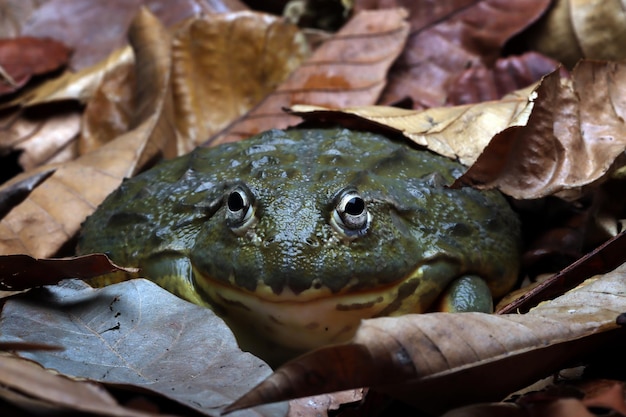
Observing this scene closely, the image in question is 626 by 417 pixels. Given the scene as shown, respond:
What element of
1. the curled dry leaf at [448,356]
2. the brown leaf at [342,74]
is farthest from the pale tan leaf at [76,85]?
the curled dry leaf at [448,356]

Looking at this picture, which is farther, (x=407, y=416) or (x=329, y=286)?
(x=329, y=286)

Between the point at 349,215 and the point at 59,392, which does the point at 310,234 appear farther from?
the point at 59,392

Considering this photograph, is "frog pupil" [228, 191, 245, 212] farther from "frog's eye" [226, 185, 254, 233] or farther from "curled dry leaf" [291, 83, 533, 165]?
"curled dry leaf" [291, 83, 533, 165]

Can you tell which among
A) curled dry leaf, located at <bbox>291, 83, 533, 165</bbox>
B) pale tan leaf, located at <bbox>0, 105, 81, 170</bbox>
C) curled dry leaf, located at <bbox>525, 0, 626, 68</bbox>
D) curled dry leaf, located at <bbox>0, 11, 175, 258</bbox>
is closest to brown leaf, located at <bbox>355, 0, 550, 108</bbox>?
curled dry leaf, located at <bbox>525, 0, 626, 68</bbox>

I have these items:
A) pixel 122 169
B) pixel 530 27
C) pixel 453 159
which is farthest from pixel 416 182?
pixel 530 27

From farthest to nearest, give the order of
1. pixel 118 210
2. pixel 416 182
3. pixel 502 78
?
pixel 502 78 → pixel 118 210 → pixel 416 182

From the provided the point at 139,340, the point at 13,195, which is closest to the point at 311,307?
the point at 139,340

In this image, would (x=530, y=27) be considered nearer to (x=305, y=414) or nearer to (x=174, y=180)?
(x=174, y=180)
